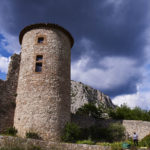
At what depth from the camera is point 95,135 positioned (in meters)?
20.9

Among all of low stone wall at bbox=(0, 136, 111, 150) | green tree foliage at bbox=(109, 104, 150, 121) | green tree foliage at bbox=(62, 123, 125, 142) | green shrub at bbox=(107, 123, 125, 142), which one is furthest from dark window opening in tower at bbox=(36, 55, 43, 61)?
green tree foliage at bbox=(109, 104, 150, 121)

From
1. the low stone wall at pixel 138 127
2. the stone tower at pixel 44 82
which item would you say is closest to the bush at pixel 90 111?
the low stone wall at pixel 138 127

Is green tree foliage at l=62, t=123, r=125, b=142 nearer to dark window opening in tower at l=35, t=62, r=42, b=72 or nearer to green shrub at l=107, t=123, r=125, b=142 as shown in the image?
green shrub at l=107, t=123, r=125, b=142

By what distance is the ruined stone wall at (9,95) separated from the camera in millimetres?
17469

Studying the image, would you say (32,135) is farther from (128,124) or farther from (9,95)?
(128,124)

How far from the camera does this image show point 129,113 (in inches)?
1147

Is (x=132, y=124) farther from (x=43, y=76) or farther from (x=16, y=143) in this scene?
(x=16, y=143)

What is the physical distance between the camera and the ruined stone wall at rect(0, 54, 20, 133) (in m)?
17.5

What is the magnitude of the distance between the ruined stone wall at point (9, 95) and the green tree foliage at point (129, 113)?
14609mm

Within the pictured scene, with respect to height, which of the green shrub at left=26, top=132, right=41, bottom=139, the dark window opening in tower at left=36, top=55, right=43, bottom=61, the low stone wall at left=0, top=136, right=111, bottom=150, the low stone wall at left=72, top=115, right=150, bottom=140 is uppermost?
the dark window opening in tower at left=36, top=55, right=43, bottom=61

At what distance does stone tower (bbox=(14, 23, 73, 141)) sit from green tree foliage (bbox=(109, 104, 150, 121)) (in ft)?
38.2

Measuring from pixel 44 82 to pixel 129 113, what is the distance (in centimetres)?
1656

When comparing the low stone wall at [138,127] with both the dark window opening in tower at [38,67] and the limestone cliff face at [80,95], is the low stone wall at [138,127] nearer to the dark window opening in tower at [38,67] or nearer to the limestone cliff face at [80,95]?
the dark window opening in tower at [38,67]

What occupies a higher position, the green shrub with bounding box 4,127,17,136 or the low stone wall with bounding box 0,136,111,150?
the green shrub with bounding box 4,127,17,136
